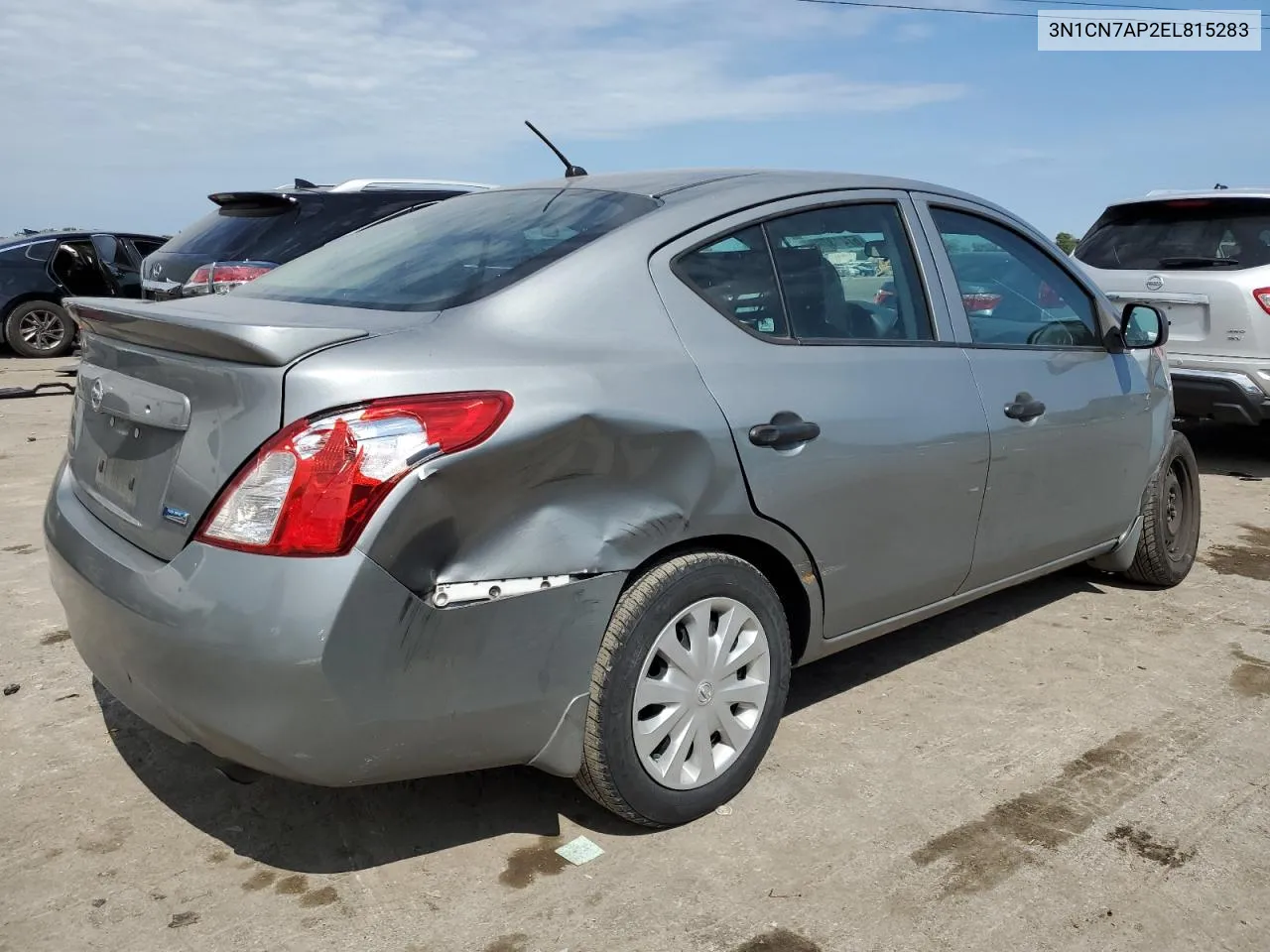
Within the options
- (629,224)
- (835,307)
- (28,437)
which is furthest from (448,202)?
(28,437)

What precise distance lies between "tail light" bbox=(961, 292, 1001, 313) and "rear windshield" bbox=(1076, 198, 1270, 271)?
400cm

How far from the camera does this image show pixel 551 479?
2.45 metres

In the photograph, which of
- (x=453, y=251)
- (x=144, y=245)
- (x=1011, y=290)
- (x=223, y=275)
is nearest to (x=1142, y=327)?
(x=1011, y=290)

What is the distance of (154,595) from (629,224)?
142 cm

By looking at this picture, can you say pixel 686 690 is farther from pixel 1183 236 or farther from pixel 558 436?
pixel 1183 236

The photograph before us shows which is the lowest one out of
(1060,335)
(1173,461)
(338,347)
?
(1173,461)

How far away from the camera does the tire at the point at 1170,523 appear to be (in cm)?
464

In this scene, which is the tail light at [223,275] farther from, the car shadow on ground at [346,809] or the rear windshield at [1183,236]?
the rear windshield at [1183,236]

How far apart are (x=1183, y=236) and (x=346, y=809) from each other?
253 inches

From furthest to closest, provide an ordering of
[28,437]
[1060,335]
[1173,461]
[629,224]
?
[28,437] → [1173,461] → [1060,335] → [629,224]

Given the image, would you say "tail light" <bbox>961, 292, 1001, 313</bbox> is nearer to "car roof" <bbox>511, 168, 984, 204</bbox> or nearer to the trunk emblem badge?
"car roof" <bbox>511, 168, 984, 204</bbox>

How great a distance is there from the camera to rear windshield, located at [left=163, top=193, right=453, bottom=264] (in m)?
7.20

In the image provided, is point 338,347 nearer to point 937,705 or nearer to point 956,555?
point 956,555

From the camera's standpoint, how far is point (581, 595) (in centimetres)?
252
